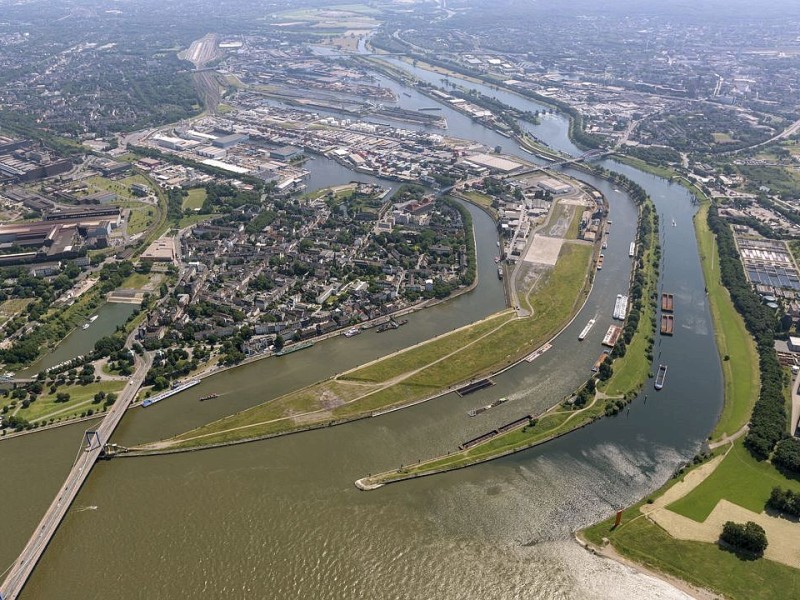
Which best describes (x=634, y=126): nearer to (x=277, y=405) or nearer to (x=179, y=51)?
(x=277, y=405)

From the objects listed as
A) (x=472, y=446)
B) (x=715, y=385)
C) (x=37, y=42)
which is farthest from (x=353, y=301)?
(x=37, y=42)

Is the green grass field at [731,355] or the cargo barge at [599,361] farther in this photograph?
the cargo barge at [599,361]

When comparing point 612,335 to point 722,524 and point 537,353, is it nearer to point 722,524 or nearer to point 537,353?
point 537,353

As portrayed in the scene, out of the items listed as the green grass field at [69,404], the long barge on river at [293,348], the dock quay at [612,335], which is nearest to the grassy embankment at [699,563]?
the dock quay at [612,335]

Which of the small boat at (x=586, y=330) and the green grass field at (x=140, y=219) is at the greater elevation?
the green grass field at (x=140, y=219)

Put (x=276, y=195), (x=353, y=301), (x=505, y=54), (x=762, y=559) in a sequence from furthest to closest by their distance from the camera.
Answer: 1. (x=505, y=54)
2. (x=276, y=195)
3. (x=353, y=301)
4. (x=762, y=559)

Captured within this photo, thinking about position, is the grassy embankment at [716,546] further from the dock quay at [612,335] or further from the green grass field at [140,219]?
the green grass field at [140,219]
